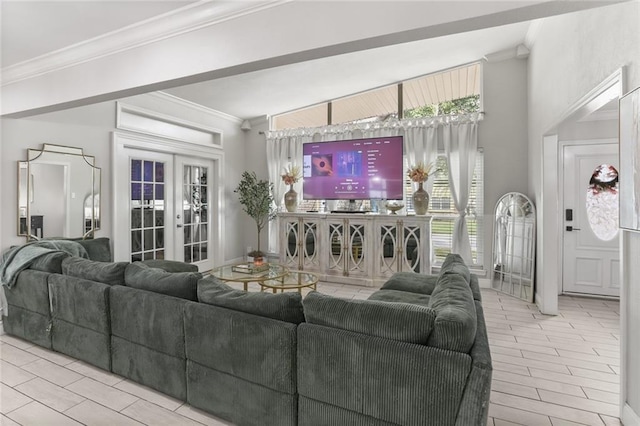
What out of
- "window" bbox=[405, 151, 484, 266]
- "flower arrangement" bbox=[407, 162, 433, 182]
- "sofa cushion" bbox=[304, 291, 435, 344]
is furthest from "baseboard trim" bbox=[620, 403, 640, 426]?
"flower arrangement" bbox=[407, 162, 433, 182]

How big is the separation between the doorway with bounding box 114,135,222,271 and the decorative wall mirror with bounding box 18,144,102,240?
1.04 feet

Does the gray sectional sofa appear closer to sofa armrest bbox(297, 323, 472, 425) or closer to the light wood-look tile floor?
sofa armrest bbox(297, 323, 472, 425)

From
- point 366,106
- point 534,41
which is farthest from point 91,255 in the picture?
point 534,41

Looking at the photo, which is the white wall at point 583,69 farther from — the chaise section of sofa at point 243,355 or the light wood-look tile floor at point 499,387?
the chaise section of sofa at point 243,355

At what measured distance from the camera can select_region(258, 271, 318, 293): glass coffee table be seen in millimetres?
3381

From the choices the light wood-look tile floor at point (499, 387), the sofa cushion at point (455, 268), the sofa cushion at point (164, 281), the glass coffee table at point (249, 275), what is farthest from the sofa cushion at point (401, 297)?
the sofa cushion at point (164, 281)

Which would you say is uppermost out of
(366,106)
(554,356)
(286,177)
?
(366,106)

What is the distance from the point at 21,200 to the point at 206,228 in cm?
267

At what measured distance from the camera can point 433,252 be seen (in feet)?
17.0

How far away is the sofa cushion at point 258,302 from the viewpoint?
6.19 ft

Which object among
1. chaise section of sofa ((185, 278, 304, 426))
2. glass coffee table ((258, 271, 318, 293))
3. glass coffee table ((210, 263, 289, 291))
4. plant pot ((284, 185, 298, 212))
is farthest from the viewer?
plant pot ((284, 185, 298, 212))

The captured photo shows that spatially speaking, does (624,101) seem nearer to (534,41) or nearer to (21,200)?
(534,41)

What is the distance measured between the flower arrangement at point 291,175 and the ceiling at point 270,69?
107cm

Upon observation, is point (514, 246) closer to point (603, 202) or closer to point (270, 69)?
point (603, 202)
